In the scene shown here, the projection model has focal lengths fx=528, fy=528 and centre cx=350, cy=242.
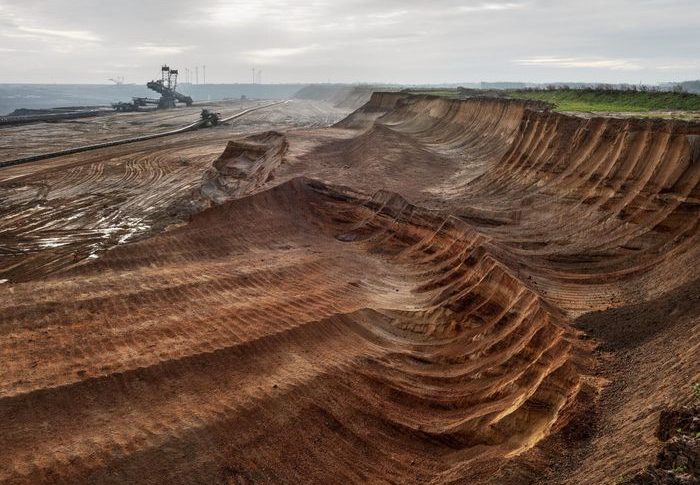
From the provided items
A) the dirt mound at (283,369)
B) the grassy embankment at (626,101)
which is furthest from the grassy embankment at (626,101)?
the dirt mound at (283,369)

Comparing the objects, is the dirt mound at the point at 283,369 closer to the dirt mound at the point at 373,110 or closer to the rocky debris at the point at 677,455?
the rocky debris at the point at 677,455

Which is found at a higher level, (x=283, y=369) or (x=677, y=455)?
(x=677, y=455)

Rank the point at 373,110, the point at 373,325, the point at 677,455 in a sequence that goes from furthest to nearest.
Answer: the point at 373,110 → the point at 373,325 → the point at 677,455

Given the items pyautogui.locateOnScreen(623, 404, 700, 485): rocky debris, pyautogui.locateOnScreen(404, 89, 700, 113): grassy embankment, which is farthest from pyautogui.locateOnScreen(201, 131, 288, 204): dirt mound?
pyautogui.locateOnScreen(623, 404, 700, 485): rocky debris

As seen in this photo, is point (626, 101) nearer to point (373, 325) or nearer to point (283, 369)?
point (373, 325)

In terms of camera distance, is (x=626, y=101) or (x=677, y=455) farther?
(x=626, y=101)

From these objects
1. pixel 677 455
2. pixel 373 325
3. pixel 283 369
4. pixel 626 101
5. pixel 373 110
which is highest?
pixel 373 110

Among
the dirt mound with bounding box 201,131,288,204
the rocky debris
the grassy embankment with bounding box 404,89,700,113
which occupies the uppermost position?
the grassy embankment with bounding box 404,89,700,113

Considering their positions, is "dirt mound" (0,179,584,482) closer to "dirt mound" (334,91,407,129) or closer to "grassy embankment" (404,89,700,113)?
"grassy embankment" (404,89,700,113)

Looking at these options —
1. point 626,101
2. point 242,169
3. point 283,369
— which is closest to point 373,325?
point 283,369
